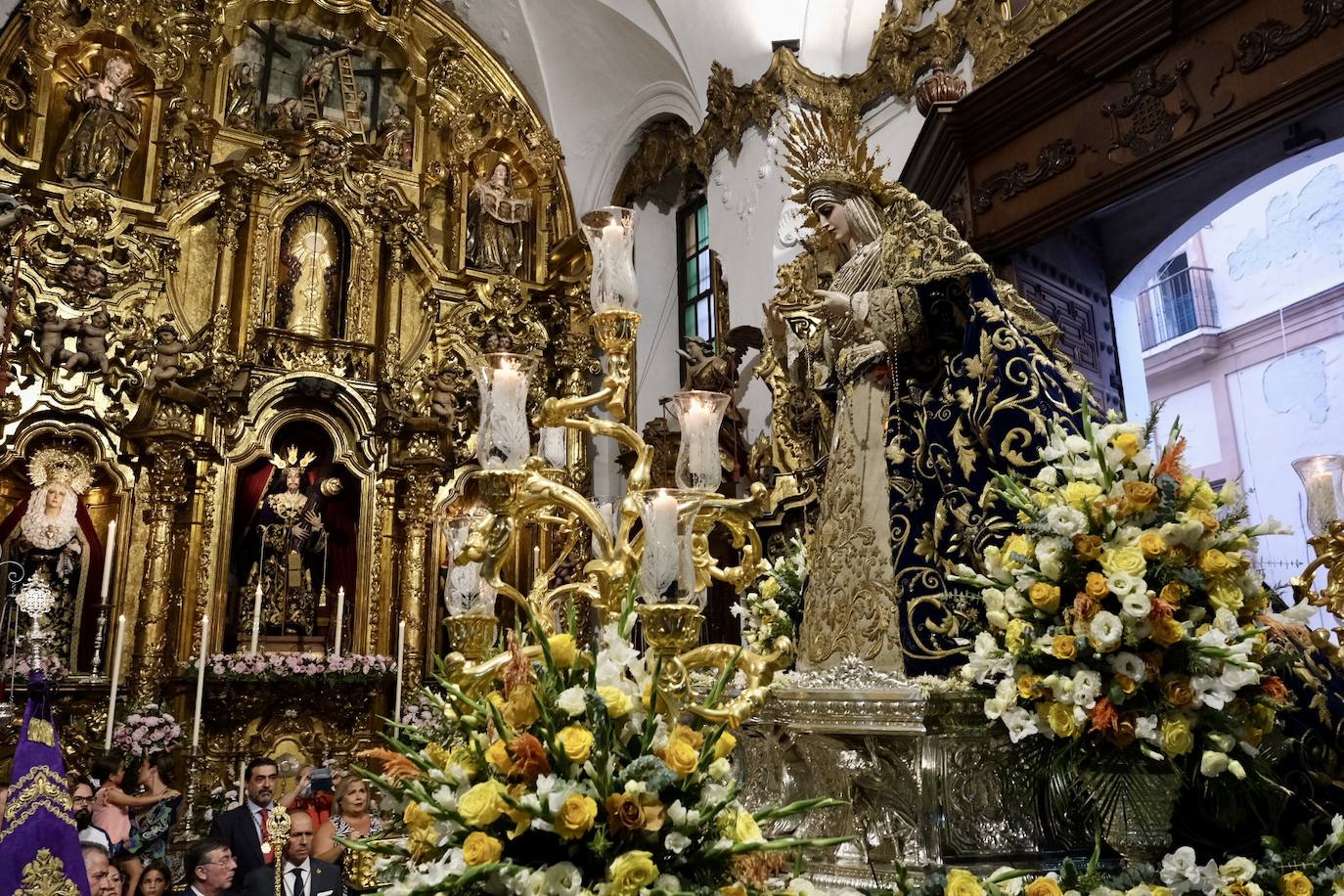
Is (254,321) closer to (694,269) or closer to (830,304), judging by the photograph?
(694,269)

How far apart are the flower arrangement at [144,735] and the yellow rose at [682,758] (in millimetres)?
6984

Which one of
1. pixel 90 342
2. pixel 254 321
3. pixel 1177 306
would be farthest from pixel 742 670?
pixel 254 321

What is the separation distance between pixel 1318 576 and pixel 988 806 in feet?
12.5

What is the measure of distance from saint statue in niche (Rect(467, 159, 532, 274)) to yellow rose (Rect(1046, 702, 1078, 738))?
34.7ft

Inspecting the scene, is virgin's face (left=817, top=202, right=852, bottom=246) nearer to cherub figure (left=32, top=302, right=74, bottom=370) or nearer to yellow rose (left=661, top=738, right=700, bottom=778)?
yellow rose (left=661, top=738, right=700, bottom=778)

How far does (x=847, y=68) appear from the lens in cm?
873

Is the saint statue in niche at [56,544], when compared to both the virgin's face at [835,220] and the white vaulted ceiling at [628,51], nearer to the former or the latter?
the white vaulted ceiling at [628,51]

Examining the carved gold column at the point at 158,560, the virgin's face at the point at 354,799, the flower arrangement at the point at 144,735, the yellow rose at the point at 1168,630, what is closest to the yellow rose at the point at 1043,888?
the yellow rose at the point at 1168,630

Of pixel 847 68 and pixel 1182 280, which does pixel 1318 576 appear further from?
pixel 847 68

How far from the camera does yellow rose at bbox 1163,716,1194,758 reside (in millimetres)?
2295

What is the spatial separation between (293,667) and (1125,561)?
8441mm

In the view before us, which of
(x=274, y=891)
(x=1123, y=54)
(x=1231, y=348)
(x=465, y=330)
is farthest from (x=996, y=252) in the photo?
(x=465, y=330)

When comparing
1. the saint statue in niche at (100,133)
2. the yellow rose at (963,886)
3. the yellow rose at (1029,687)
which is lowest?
the yellow rose at (963,886)

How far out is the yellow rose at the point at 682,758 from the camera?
6.32ft
